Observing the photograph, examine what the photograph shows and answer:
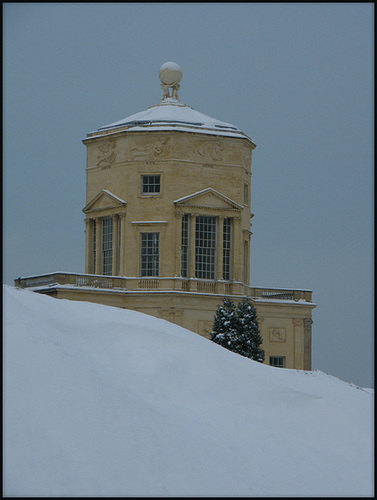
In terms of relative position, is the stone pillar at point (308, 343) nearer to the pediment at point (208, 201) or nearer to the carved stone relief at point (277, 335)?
the carved stone relief at point (277, 335)

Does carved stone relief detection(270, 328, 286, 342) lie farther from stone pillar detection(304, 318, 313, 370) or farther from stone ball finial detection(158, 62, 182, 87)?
stone ball finial detection(158, 62, 182, 87)

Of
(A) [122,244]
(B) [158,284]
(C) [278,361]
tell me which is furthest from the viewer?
(C) [278,361]

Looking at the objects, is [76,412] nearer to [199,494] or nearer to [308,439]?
[199,494]

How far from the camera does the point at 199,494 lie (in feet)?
83.5

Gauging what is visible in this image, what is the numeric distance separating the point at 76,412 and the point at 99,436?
93 centimetres

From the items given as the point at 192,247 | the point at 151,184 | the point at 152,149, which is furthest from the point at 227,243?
the point at 152,149

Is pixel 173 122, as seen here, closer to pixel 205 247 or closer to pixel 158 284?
pixel 205 247

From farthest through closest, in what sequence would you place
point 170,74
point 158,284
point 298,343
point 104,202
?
point 170,74 → point 298,343 → point 104,202 → point 158,284

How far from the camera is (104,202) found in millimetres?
65875

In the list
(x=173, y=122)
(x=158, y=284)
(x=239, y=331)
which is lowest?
(x=239, y=331)

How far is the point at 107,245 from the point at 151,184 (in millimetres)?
4036

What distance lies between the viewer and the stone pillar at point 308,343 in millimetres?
66375

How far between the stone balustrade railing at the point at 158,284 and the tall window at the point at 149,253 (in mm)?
682

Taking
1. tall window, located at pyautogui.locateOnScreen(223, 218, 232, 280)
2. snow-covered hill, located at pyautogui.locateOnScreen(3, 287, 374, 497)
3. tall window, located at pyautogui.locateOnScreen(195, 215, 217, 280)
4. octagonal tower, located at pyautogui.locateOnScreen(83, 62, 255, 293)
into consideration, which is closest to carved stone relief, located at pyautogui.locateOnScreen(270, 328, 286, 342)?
octagonal tower, located at pyautogui.locateOnScreen(83, 62, 255, 293)
